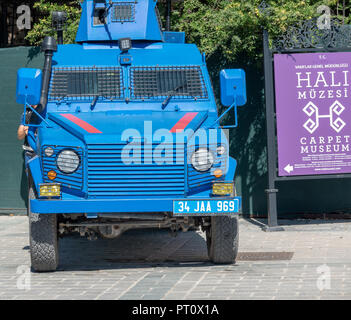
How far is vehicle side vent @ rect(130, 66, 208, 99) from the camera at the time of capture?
31.2 ft

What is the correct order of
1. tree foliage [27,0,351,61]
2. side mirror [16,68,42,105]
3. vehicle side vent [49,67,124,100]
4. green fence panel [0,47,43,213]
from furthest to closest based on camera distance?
1. green fence panel [0,47,43,213]
2. tree foliage [27,0,351,61]
3. vehicle side vent [49,67,124,100]
4. side mirror [16,68,42,105]

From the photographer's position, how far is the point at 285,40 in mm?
11570

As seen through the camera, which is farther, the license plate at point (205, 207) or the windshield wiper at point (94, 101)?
the windshield wiper at point (94, 101)

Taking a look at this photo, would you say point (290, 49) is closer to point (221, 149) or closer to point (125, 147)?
point (221, 149)

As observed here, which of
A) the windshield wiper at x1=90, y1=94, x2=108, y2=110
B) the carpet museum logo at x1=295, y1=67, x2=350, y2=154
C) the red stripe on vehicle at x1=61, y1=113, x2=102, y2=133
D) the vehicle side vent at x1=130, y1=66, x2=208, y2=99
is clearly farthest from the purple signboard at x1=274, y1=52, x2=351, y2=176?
the red stripe on vehicle at x1=61, y1=113, x2=102, y2=133

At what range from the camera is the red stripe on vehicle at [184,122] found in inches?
335

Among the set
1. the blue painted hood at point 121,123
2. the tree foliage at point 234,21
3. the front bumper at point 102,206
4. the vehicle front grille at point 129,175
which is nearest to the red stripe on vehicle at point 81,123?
the blue painted hood at point 121,123

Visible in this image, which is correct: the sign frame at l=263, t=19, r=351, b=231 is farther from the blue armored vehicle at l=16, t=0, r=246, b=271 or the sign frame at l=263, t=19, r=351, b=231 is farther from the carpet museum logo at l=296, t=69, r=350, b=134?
the blue armored vehicle at l=16, t=0, r=246, b=271

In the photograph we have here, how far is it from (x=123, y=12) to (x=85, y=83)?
1348 mm

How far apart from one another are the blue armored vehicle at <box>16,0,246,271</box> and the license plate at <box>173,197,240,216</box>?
11 mm

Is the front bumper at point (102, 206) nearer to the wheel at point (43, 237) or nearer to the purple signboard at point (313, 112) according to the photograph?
the wheel at point (43, 237)

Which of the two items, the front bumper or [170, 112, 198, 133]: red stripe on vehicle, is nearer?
the front bumper

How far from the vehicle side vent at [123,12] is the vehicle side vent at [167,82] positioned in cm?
93
